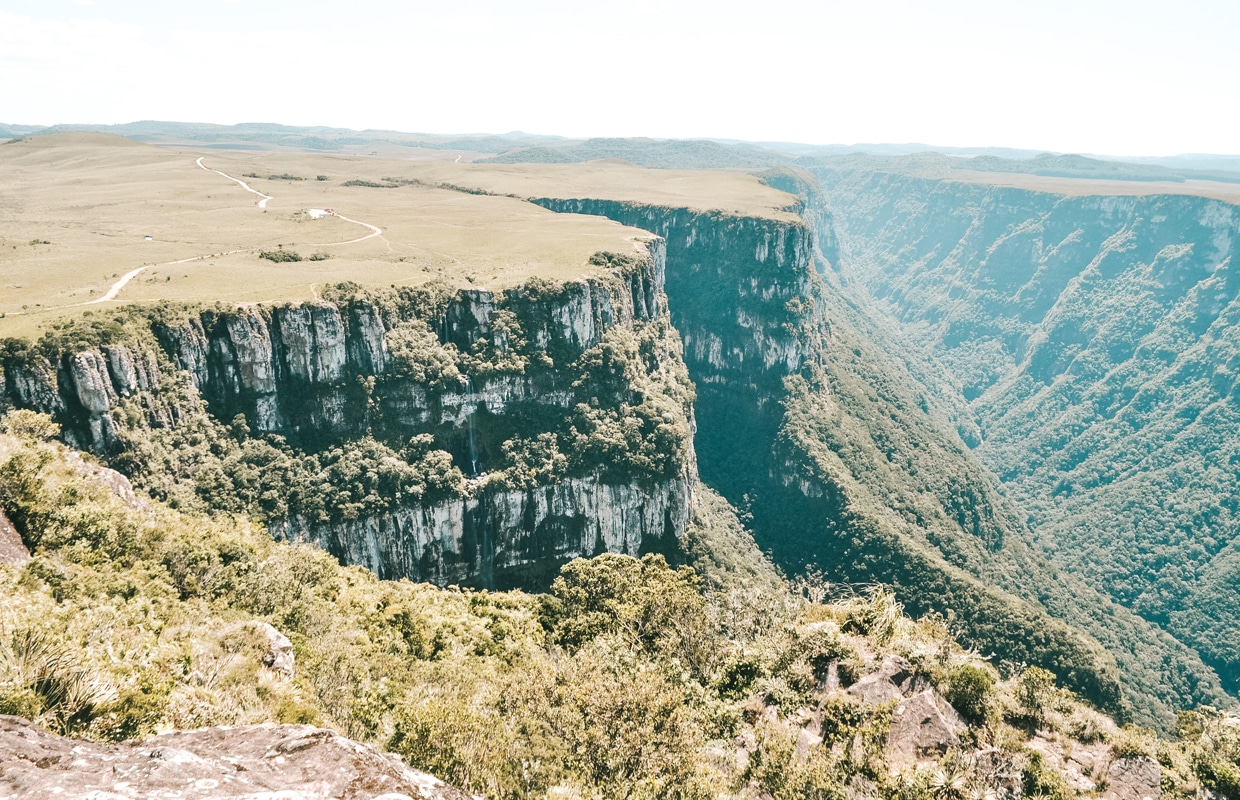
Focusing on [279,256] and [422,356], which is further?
[279,256]

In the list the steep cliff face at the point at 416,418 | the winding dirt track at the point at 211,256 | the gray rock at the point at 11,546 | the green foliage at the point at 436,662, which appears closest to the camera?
the green foliage at the point at 436,662

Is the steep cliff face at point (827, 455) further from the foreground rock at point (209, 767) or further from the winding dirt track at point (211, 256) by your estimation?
the foreground rock at point (209, 767)

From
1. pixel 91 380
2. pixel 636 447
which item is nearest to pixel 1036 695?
pixel 636 447

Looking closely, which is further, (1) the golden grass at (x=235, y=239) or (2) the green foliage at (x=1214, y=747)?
(1) the golden grass at (x=235, y=239)

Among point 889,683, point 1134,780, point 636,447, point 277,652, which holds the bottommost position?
point 636,447

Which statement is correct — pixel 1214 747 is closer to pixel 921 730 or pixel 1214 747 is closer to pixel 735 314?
pixel 921 730

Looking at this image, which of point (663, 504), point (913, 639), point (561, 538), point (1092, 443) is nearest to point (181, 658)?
point (913, 639)

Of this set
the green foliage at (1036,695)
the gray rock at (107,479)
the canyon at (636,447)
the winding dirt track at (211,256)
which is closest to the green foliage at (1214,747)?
the green foliage at (1036,695)
